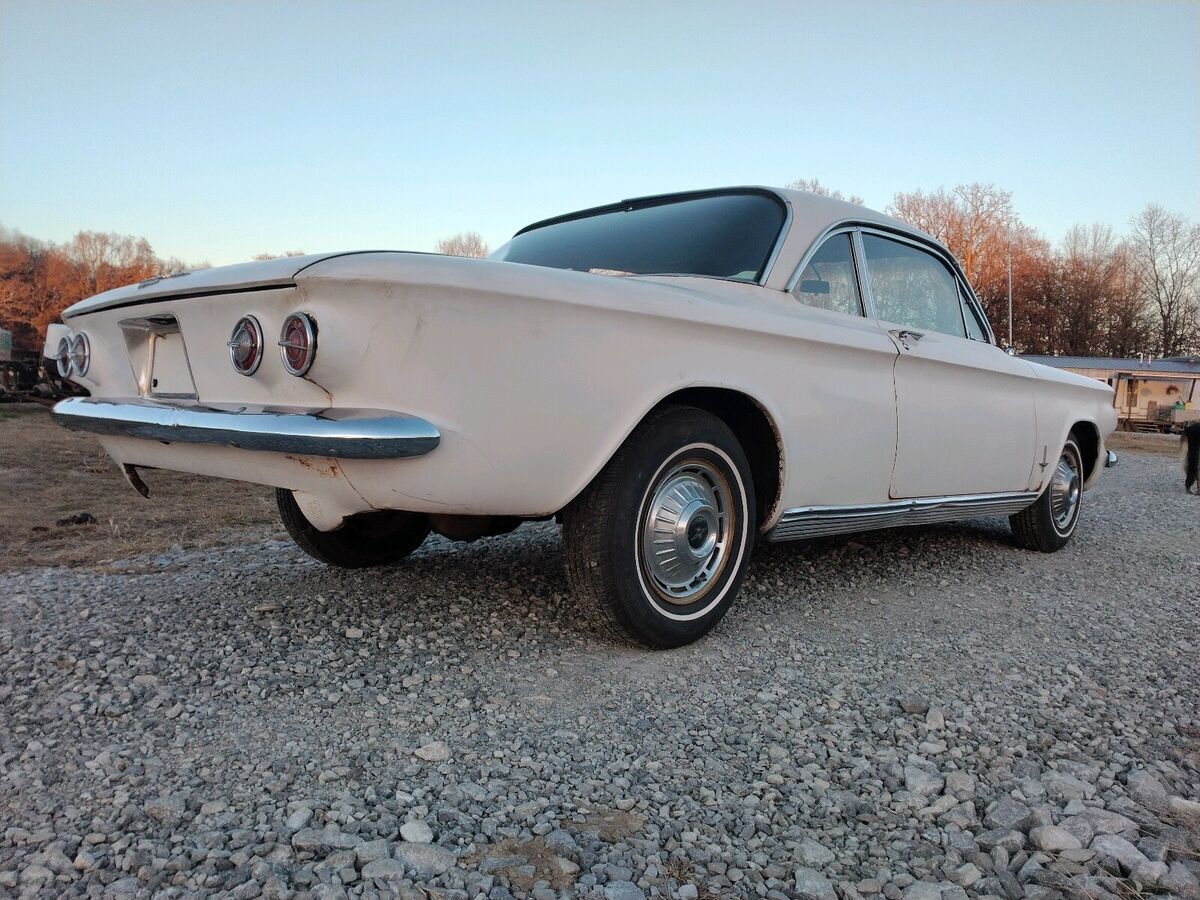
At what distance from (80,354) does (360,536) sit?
1.29m

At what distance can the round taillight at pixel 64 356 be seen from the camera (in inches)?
129

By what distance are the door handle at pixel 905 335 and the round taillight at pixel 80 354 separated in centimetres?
324

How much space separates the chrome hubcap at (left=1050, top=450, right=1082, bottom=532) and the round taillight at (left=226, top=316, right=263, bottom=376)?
4.51 m

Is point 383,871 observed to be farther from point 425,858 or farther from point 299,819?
point 299,819

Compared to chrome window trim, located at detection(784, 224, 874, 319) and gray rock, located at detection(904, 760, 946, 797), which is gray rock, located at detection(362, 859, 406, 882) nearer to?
A: gray rock, located at detection(904, 760, 946, 797)

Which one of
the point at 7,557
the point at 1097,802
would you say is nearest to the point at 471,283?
the point at 1097,802

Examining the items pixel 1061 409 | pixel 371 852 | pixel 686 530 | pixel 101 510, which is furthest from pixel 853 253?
pixel 101 510

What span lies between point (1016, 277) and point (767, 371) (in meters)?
52.4

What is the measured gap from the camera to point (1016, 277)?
160 feet

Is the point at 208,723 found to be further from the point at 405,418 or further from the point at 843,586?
the point at 843,586

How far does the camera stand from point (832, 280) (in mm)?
3566

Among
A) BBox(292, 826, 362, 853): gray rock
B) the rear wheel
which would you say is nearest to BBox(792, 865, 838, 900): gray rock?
BBox(292, 826, 362, 853): gray rock

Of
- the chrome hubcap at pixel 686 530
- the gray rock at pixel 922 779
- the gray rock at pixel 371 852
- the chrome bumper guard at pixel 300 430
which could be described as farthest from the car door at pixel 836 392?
the gray rock at pixel 371 852

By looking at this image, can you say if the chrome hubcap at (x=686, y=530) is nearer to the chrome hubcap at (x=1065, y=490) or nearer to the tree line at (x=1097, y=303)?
the chrome hubcap at (x=1065, y=490)
